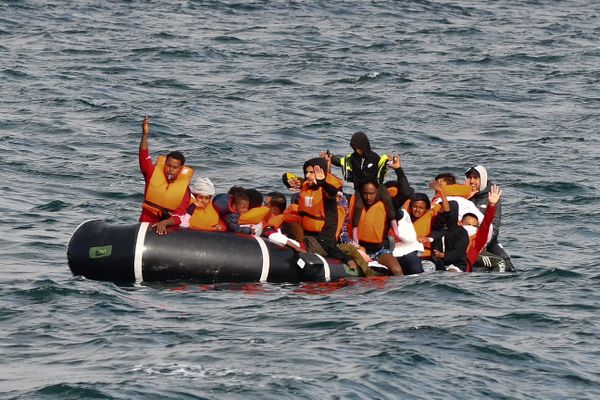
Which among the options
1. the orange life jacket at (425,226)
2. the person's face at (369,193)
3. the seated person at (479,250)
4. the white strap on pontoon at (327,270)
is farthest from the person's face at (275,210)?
the seated person at (479,250)

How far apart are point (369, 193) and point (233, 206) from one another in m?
1.76

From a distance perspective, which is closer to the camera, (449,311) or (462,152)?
(449,311)

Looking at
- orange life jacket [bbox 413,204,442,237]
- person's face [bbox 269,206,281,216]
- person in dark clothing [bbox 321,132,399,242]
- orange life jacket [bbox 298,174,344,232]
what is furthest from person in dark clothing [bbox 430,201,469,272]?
person's face [bbox 269,206,281,216]

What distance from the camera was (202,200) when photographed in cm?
1664

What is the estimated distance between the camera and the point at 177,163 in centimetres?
1647

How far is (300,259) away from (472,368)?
392 cm

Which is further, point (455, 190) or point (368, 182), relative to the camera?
point (455, 190)

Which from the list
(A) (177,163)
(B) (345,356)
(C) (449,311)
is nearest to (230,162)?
(A) (177,163)

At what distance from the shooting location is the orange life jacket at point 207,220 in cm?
1661

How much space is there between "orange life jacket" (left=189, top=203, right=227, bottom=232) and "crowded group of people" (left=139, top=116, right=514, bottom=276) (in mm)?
13

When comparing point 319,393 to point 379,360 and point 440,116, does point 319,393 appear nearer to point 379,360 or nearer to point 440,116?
point 379,360

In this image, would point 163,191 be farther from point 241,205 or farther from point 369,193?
point 369,193

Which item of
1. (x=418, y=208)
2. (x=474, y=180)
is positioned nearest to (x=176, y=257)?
(x=418, y=208)

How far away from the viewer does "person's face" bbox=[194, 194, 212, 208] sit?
16594 mm
